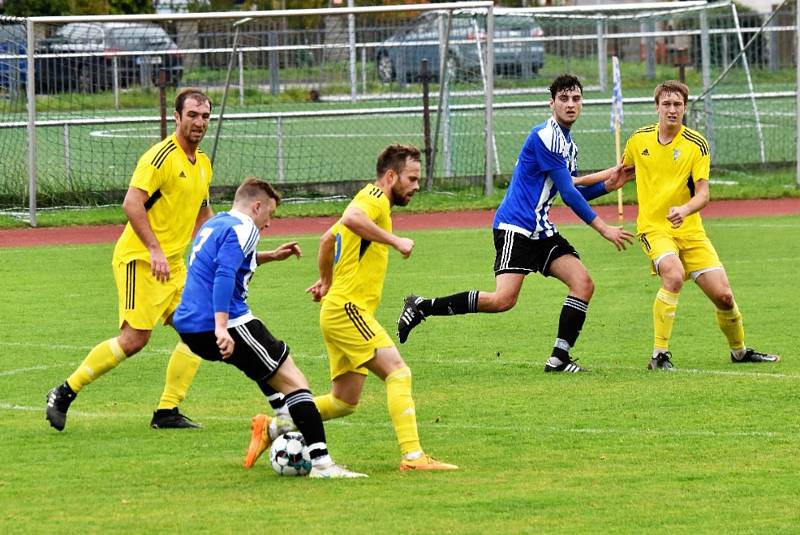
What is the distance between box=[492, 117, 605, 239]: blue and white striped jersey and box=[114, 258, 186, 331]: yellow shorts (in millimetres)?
2831

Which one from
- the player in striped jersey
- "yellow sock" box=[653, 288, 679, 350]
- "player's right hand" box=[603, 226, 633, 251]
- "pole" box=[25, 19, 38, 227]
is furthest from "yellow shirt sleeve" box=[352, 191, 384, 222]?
"pole" box=[25, 19, 38, 227]

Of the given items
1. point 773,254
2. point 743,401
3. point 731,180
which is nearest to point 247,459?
point 743,401

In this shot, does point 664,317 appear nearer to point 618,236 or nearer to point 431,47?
point 618,236

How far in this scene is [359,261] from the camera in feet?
26.7

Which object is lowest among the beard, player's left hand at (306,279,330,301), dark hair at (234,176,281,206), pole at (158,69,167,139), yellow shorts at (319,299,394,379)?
yellow shorts at (319,299,394,379)

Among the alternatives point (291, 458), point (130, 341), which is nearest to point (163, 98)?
point (130, 341)

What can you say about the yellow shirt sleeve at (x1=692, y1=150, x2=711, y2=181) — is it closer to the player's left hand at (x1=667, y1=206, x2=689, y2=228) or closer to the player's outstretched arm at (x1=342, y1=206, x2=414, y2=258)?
the player's left hand at (x1=667, y1=206, x2=689, y2=228)

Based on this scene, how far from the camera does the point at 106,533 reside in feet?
21.8

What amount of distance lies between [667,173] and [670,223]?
0.40 m

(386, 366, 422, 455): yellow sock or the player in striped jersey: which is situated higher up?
the player in striped jersey

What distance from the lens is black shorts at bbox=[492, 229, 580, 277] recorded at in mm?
11078

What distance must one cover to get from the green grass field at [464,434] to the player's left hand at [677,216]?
1.10m

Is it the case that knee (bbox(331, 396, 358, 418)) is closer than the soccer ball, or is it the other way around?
the soccer ball

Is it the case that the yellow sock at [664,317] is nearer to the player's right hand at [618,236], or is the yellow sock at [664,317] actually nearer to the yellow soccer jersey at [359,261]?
the player's right hand at [618,236]
